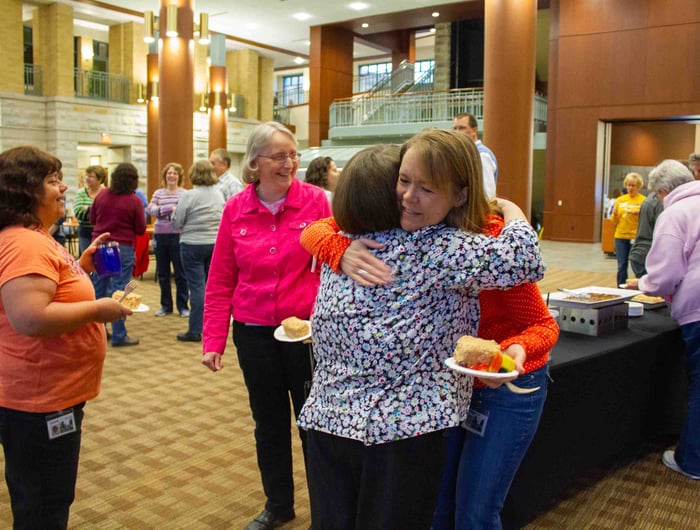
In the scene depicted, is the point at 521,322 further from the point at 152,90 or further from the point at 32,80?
the point at 32,80

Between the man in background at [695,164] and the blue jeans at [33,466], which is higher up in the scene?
the man in background at [695,164]

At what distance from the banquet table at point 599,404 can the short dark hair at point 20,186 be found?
70.7 inches

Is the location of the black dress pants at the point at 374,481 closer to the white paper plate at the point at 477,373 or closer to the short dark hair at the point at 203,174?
the white paper plate at the point at 477,373

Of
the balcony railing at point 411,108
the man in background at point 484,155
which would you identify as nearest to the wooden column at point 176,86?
the man in background at point 484,155

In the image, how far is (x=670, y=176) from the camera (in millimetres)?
3686

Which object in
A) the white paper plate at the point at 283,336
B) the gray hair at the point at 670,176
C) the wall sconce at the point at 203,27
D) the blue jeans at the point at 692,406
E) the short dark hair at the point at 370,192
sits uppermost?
the wall sconce at the point at 203,27

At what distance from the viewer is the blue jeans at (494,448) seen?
5.82 feet

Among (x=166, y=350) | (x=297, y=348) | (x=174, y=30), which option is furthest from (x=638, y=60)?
(x=297, y=348)

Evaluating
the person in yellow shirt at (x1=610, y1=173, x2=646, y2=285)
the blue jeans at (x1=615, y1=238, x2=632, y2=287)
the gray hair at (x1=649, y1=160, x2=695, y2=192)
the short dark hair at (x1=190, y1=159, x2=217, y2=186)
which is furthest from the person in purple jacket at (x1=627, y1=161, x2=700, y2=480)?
the blue jeans at (x1=615, y1=238, x2=632, y2=287)

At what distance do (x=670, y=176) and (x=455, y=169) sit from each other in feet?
9.14

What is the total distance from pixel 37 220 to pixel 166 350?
13.2 ft

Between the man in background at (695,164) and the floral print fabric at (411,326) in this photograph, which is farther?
the man in background at (695,164)

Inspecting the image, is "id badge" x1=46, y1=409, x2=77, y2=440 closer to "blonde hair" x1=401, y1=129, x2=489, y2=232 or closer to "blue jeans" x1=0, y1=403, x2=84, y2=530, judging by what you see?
"blue jeans" x1=0, y1=403, x2=84, y2=530

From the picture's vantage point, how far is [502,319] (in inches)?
68.8
